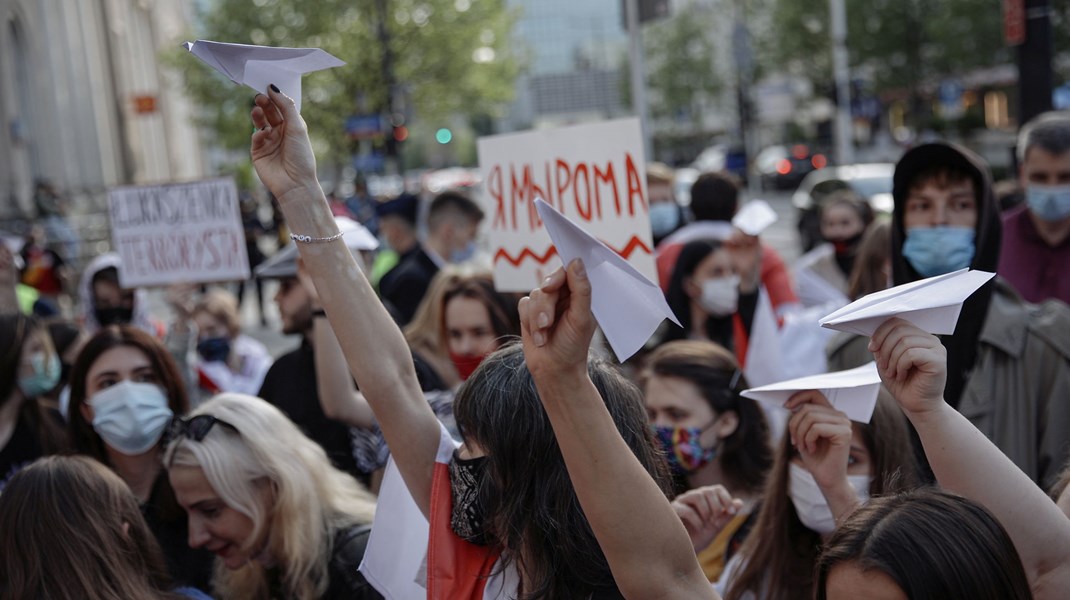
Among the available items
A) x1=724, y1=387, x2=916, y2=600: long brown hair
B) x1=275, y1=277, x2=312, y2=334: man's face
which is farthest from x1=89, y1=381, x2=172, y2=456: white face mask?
x1=724, y1=387, x2=916, y2=600: long brown hair

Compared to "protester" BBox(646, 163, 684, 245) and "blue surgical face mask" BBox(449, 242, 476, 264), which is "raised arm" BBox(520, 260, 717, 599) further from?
"protester" BBox(646, 163, 684, 245)

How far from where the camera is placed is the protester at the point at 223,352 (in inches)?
241

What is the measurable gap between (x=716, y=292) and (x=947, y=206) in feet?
6.37

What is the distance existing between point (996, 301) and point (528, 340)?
2.26 metres

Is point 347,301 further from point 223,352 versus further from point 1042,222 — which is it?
point 223,352

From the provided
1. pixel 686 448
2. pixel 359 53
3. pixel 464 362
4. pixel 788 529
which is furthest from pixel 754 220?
pixel 359 53

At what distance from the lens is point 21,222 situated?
72.1 feet

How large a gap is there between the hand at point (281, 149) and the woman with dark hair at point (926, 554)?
1378 mm

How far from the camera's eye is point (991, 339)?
11.5 ft

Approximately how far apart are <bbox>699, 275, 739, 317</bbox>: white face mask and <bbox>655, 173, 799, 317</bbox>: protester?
233 mm

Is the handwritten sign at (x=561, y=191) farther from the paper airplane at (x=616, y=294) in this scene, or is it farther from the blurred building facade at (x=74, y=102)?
the blurred building facade at (x=74, y=102)

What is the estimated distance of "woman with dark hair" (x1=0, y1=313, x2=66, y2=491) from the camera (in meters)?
4.41

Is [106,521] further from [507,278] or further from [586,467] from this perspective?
[507,278]

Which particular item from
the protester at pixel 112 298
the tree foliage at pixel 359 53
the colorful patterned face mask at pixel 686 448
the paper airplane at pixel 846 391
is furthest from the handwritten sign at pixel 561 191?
the tree foliage at pixel 359 53
